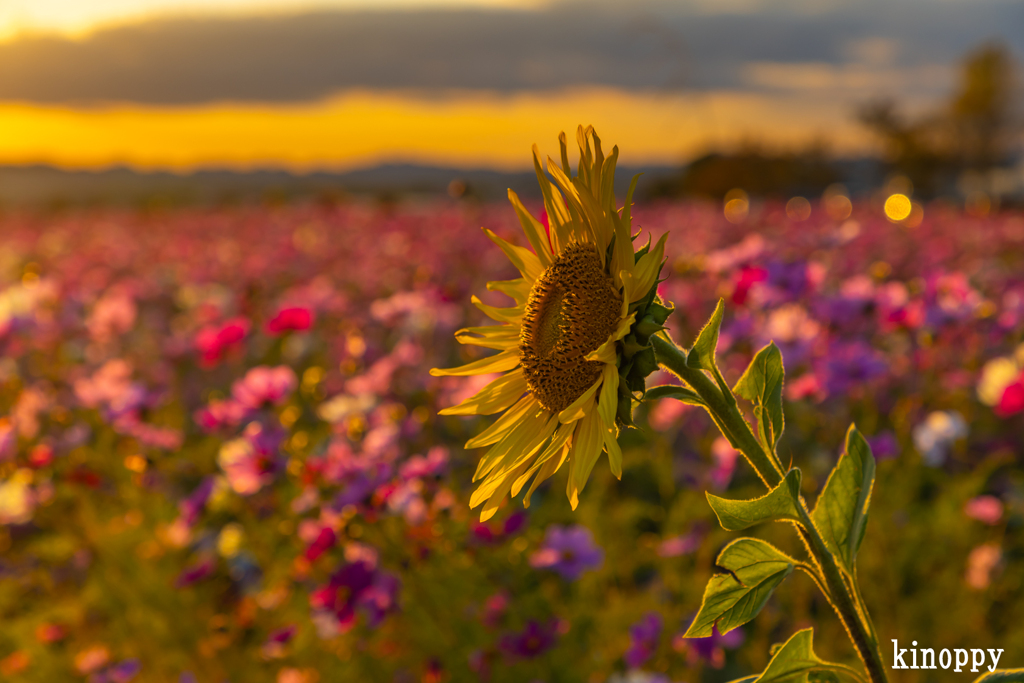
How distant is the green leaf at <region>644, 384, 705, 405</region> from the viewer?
70 cm

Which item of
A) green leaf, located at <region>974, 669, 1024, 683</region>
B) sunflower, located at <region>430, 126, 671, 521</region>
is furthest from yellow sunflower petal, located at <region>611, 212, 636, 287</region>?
green leaf, located at <region>974, 669, 1024, 683</region>

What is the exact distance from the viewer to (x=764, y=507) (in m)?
0.70

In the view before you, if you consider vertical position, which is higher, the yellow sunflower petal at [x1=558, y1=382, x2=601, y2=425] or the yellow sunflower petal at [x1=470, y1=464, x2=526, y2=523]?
the yellow sunflower petal at [x1=558, y1=382, x2=601, y2=425]

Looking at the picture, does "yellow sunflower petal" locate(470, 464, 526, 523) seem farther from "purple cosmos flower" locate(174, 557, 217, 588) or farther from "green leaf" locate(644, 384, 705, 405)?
"purple cosmos flower" locate(174, 557, 217, 588)

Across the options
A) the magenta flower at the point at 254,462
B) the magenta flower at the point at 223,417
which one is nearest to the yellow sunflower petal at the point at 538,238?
the magenta flower at the point at 254,462

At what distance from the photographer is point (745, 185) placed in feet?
58.0

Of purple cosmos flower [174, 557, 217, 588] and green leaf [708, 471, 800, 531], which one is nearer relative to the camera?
green leaf [708, 471, 800, 531]

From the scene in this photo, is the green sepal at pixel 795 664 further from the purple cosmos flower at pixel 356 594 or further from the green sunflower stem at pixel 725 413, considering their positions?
the purple cosmos flower at pixel 356 594

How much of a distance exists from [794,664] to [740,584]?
87 mm

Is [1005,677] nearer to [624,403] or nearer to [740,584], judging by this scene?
[740,584]

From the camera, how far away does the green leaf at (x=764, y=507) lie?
0.68 metres

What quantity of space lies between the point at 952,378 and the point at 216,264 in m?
6.42

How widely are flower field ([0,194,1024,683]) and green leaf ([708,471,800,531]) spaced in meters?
0.88

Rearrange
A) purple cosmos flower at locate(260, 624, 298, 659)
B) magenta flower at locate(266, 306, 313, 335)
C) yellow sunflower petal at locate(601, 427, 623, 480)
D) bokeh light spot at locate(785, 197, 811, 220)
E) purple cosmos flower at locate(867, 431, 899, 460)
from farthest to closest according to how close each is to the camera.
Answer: bokeh light spot at locate(785, 197, 811, 220)
magenta flower at locate(266, 306, 313, 335)
purple cosmos flower at locate(867, 431, 899, 460)
purple cosmos flower at locate(260, 624, 298, 659)
yellow sunflower petal at locate(601, 427, 623, 480)
